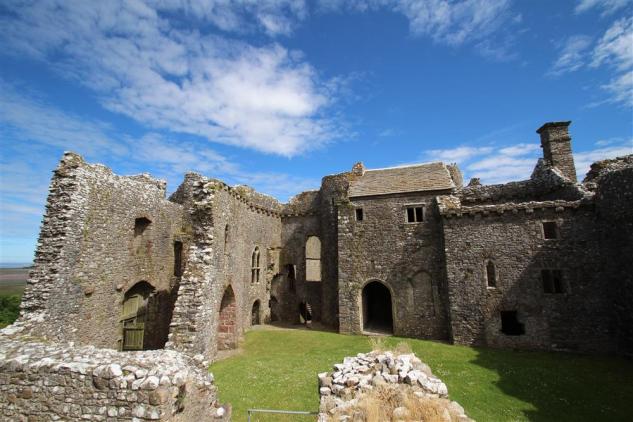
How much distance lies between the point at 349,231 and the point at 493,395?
1208 cm

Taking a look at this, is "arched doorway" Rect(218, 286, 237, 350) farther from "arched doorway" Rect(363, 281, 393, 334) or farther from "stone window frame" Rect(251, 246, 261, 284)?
"arched doorway" Rect(363, 281, 393, 334)

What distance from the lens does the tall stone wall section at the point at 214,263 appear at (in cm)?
1286

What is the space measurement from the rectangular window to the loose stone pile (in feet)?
42.2

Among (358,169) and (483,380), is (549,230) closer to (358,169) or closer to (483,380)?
(483,380)

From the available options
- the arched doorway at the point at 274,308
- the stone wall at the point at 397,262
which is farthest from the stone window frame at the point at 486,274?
the arched doorway at the point at 274,308

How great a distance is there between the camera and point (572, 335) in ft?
47.6

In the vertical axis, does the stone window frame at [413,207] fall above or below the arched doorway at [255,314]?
above

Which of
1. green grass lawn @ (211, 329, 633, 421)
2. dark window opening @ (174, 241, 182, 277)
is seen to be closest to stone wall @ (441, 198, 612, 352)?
green grass lawn @ (211, 329, 633, 421)

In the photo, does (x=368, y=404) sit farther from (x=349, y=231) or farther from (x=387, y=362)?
(x=349, y=231)

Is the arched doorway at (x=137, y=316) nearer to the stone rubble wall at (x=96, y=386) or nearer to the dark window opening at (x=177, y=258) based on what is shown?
the dark window opening at (x=177, y=258)

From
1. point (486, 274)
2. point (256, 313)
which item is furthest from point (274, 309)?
point (486, 274)

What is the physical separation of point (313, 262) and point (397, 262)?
20993mm

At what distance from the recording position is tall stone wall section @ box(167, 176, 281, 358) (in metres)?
12.9

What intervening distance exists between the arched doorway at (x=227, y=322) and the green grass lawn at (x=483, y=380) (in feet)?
3.40
